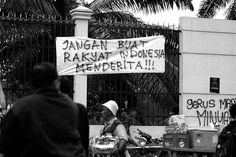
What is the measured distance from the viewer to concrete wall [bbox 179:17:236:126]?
37.8ft

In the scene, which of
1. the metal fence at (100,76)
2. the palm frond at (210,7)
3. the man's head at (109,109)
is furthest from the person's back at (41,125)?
the palm frond at (210,7)

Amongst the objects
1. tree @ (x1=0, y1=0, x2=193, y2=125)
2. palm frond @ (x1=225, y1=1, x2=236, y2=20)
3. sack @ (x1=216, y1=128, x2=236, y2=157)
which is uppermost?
palm frond @ (x1=225, y1=1, x2=236, y2=20)

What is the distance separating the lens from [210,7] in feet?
77.2

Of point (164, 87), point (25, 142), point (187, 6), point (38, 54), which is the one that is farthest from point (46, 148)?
point (187, 6)

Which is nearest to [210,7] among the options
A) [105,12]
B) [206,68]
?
[105,12]

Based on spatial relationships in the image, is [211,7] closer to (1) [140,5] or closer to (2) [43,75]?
(1) [140,5]

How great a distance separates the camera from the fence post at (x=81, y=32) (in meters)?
10.8

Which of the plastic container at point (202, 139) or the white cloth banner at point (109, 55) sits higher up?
the white cloth banner at point (109, 55)

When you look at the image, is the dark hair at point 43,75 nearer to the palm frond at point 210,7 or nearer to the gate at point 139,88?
the gate at point 139,88

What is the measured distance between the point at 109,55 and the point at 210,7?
13.3 meters

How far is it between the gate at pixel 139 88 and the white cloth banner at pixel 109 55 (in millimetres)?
274

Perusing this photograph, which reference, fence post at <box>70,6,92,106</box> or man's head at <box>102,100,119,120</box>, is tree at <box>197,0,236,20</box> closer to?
fence post at <box>70,6,92,106</box>

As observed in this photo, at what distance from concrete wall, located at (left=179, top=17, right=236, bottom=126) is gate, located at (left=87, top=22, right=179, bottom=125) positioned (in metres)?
0.21

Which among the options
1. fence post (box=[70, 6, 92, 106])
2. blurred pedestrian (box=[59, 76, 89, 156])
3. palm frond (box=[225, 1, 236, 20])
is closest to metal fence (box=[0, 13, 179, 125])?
fence post (box=[70, 6, 92, 106])
